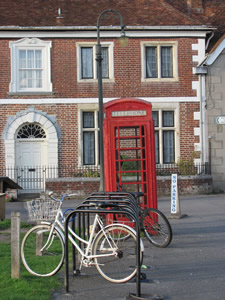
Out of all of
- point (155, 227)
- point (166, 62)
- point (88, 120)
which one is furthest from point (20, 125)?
point (155, 227)

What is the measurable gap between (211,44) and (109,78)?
5.21 m

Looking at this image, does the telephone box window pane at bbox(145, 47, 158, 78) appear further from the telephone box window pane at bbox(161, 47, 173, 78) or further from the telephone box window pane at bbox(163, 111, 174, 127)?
the telephone box window pane at bbox(163, 111, 174, 127)

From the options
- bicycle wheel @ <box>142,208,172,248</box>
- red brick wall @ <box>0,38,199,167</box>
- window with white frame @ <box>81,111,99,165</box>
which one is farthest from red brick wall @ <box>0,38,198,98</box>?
bicycle wheel @ <box>142,208,172,248</box>

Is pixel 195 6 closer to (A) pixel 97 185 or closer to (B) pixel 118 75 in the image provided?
(B) pixel 118 75

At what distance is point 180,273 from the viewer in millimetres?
8250

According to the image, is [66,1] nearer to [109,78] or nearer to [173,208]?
[109,78]

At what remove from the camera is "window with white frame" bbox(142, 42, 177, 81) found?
23.9 meters

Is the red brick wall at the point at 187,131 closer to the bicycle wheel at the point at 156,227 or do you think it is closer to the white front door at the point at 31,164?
the white front door at the point at 31,164

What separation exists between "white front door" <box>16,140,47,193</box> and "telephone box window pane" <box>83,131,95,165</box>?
175 cm

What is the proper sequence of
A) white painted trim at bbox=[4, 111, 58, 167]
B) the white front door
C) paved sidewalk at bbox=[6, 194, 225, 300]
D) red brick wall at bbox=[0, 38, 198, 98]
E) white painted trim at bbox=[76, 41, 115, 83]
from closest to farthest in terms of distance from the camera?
paved sidewalk at bbox=[6, 194, 225, 300], white painted trim at bbox=[4, 111, 58, 167], the white front door, red brick wall at bbox=[0, 38, 198, 98], white painted trim at bbox=[76, 41, 115, 83]

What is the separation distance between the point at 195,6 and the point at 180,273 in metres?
21.9

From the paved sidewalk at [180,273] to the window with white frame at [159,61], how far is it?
11.8 metres

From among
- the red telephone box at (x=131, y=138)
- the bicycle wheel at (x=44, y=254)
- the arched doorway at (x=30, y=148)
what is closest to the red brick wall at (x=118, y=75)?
the arched doorway at (x=30, y=148)

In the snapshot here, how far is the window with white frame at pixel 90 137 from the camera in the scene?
2359 cm
